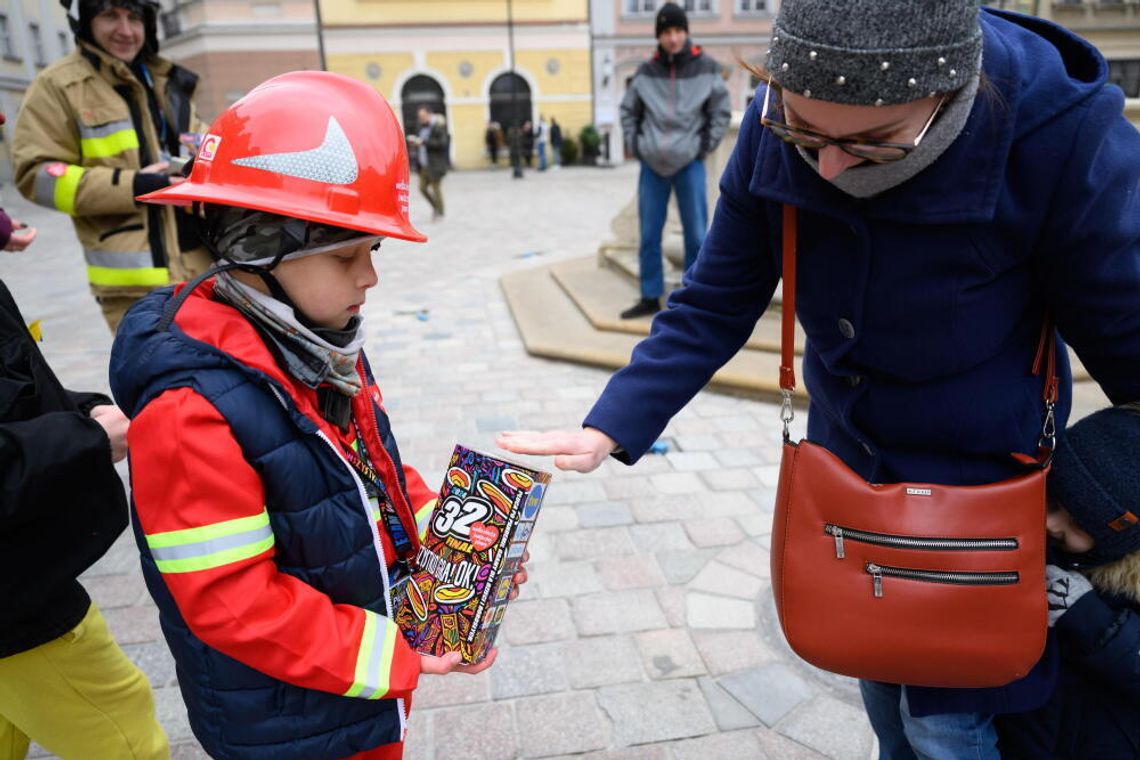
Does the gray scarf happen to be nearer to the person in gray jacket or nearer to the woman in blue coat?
the woman in blue coat

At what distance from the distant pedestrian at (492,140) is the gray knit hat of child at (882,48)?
33.0 m

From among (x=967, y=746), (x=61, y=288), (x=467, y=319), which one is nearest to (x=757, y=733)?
(x=967, y=746)

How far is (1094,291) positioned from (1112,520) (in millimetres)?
377

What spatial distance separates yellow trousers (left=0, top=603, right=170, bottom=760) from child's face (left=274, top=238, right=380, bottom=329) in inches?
32.3

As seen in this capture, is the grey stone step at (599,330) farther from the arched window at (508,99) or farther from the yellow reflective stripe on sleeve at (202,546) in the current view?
the arched window at (508,99)

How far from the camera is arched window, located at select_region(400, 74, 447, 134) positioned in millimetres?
33500

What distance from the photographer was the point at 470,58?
33.5m

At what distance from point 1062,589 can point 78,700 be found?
1.86 metres

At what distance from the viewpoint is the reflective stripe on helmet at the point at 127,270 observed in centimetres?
328

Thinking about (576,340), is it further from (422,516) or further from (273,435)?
(273,435)

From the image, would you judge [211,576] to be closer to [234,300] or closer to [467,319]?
[234,300]

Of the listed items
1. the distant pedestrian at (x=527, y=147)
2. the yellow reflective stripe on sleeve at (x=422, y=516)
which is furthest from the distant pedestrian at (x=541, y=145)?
the yellow reflective stripe on sleeve at (x=422, y=516)

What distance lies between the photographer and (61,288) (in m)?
9.16

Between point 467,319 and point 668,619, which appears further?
point 467,319
